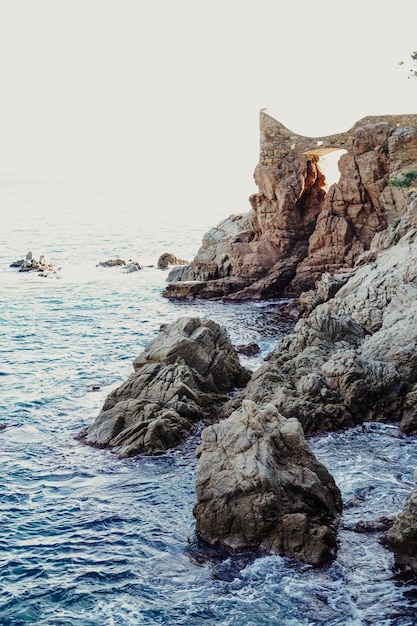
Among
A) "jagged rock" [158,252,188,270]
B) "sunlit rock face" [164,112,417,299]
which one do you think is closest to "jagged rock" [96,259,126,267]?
"jagged rock" [158,252,188,270]

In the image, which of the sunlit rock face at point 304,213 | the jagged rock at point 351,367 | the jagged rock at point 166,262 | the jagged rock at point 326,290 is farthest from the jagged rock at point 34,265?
the jagged rock at point 351,367

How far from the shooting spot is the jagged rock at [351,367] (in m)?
24.9

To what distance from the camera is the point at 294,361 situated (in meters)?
28.1

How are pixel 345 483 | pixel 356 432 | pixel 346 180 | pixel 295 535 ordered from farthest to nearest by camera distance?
pixel 346 180
pixel 356 432
pixel 345 483
pixel 295 535

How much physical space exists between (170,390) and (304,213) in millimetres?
28866

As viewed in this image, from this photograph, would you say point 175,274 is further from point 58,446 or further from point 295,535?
point 295,535

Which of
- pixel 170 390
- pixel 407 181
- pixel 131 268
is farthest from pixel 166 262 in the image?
pixel 170 390

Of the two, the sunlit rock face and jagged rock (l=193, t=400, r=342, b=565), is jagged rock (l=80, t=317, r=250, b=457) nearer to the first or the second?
jagged rock (l=193, t=400, r=342, b=565)

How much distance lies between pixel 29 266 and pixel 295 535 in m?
53.2

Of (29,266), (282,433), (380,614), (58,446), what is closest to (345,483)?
(282,433)

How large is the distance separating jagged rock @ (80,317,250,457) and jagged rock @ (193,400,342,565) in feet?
14.5

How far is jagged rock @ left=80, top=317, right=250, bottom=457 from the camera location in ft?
79.4

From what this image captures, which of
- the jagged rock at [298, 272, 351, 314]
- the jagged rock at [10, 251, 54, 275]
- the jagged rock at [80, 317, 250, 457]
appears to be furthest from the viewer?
the jagged rock at [10, 251, 54, 275]

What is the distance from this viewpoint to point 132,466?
22.7 m
